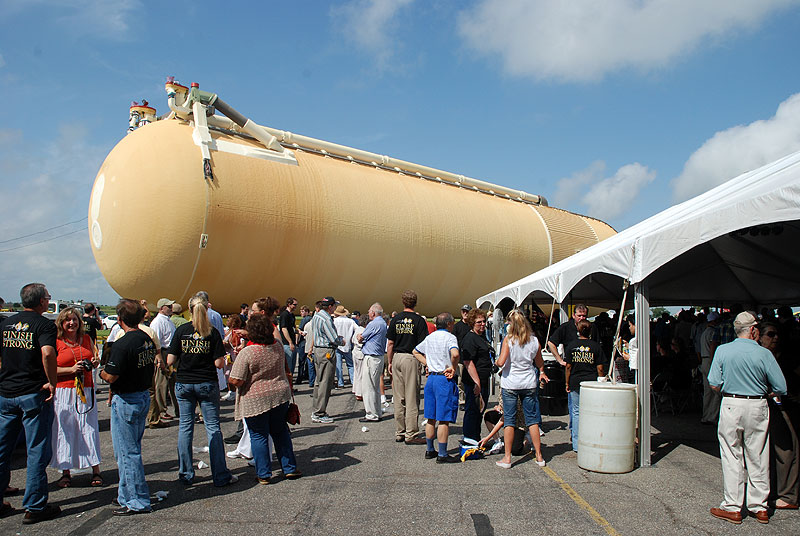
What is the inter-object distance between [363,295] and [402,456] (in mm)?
11617

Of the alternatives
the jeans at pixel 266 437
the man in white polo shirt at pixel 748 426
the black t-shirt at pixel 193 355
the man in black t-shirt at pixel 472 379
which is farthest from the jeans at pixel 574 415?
the black t-shirt at pixel 193 355

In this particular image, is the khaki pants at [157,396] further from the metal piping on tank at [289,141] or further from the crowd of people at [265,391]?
the metal piping on tank at [289,141]

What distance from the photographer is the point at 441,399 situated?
19.8 ft

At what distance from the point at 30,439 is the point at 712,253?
10503 mm

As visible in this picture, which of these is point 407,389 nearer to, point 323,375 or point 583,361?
point 323,375

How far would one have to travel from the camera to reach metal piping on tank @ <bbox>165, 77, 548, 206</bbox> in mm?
15844

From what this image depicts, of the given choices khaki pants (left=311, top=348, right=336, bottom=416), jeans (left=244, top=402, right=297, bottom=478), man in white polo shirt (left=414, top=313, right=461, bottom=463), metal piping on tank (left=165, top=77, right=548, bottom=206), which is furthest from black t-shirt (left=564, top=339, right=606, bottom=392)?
metal piping on tank (left=165, top=77, right=548, bottom=206)

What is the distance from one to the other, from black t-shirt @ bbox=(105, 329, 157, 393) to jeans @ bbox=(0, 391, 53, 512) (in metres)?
0.64

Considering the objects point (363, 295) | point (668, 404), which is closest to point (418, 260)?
point (363, 295)

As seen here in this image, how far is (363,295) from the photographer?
58.5 ft

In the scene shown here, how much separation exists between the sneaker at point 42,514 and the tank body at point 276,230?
975 centimetres

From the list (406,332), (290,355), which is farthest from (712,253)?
(290,355)

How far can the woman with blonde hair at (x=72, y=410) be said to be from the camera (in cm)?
520

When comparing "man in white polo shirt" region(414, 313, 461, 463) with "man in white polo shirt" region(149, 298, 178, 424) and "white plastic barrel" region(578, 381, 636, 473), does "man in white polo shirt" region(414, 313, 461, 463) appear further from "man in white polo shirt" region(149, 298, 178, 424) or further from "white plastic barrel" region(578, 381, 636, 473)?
"man in white polo shirt" region(149, 298, 178, 424)
